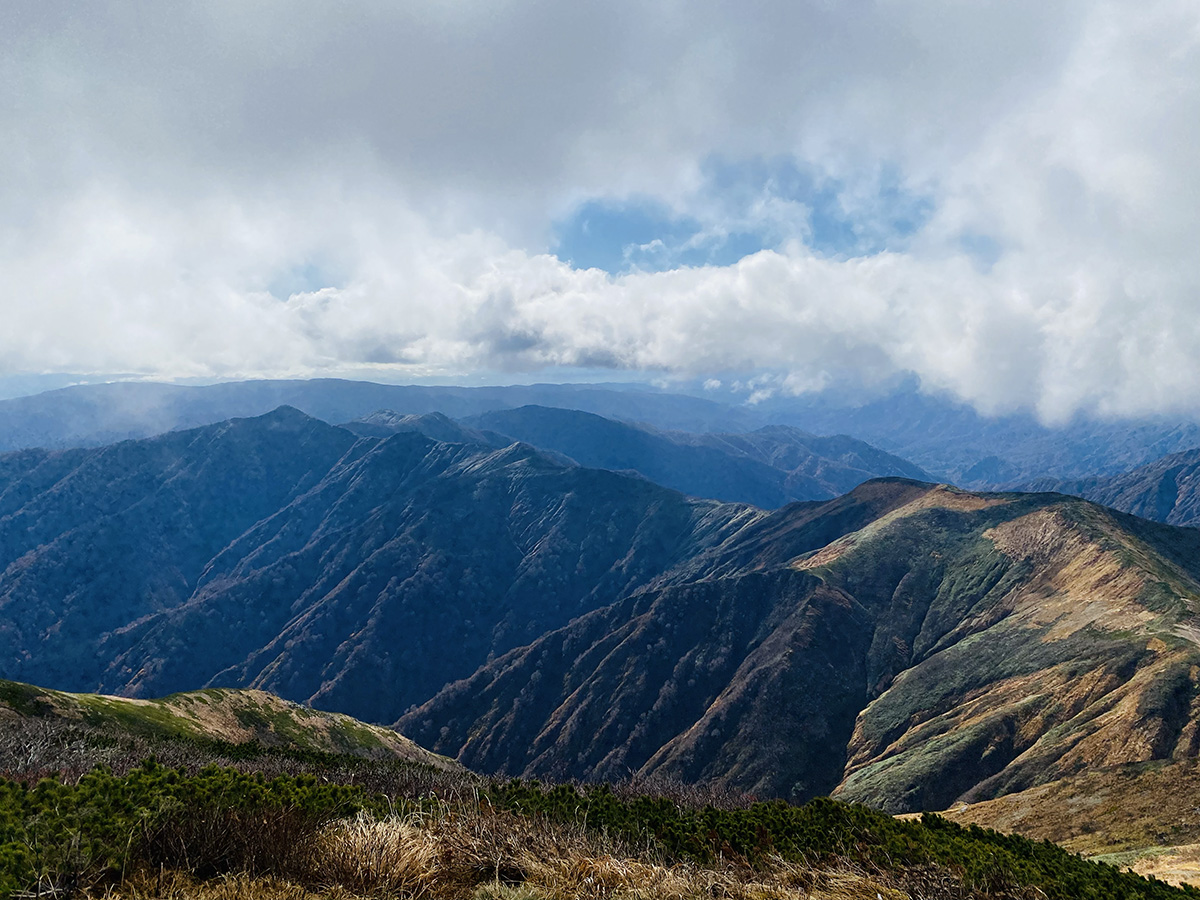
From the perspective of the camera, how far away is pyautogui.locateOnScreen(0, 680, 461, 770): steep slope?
6956 cm

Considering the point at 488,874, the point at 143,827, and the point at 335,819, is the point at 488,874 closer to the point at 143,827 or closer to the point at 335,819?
the point at 335,819

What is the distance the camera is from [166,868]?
12453mm

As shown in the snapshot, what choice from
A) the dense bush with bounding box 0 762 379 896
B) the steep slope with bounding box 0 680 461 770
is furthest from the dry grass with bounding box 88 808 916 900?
the steep slope with bounding box 0 680 461 770

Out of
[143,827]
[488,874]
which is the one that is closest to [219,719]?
[143,827]

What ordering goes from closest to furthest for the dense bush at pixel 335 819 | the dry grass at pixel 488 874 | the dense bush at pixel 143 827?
the dense bush at pixel 143 827, the dense bush at pixel 335 819, the dry grass at pixel 488 874

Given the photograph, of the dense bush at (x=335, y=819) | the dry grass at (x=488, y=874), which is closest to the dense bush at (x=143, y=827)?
the dense bush at (x=335, y=819)

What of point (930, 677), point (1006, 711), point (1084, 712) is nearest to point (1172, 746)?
point (1084, 712)

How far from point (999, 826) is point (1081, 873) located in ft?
230

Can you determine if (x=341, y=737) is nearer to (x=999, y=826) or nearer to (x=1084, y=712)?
(x=999, y=826)

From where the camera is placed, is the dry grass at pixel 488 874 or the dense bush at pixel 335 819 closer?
the dense bush at pixel 335 819

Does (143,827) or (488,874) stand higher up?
(143,827)

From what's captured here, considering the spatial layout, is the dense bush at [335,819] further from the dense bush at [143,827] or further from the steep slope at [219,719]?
the steep slope at [219,719]

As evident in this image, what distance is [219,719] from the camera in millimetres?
98875

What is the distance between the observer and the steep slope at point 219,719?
228 feet
